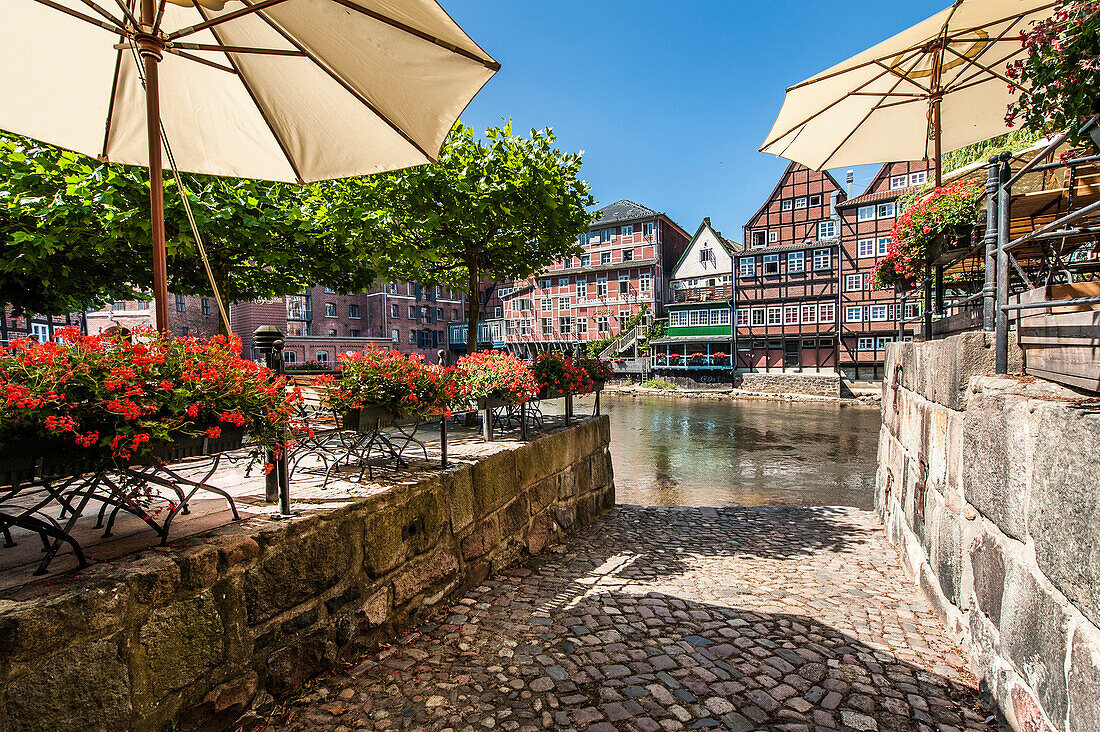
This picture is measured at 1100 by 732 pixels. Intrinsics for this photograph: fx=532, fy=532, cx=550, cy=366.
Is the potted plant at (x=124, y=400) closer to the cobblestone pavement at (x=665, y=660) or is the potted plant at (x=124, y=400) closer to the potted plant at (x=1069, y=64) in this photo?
the cobblestone pavement at (x=665, y=660)

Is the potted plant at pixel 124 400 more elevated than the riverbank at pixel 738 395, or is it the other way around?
the potted plant at pixel 124 400

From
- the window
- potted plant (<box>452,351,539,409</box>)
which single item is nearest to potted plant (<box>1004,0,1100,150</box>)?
potted plant (<box>452,351,539,409</box>)

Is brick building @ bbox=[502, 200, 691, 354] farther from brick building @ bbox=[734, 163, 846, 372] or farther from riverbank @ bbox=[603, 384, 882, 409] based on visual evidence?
brick building @ bbox=[734, 163, 846, 372]

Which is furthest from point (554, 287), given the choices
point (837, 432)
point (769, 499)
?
point (769, 499)

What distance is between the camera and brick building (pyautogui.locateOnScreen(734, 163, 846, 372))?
34.0 meters

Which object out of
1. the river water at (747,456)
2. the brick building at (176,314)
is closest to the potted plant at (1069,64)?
the river water at (747,456)

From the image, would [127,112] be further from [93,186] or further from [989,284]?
[989,284]

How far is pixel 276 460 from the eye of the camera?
9.09 feet

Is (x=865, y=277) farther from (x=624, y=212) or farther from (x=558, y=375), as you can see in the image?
(x=558, y=375)

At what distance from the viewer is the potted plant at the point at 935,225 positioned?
15.0 feet

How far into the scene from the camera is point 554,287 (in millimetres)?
47312

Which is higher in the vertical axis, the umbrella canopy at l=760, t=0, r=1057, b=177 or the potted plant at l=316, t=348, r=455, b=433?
the umbrella canopy at l=760, t=0, r=1057, b=177

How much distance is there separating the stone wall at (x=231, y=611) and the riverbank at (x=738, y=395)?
28922mm

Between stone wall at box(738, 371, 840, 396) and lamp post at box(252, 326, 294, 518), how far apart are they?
32385 millimetres
